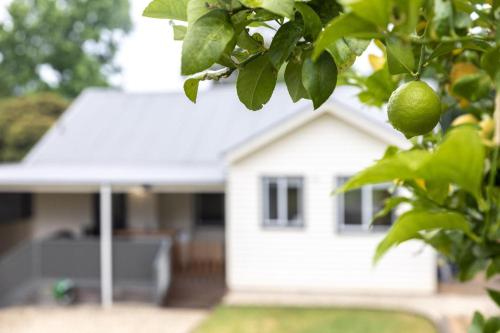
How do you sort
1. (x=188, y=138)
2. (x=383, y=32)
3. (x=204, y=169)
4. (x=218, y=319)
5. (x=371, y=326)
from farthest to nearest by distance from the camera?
1. (x=188, y=138)
2. (x=204, y=169)
3. (x=218, y=319)
4. (x=371, y=326)
5. (x=383, y=32)

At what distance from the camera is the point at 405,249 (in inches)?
444

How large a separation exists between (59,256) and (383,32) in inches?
499

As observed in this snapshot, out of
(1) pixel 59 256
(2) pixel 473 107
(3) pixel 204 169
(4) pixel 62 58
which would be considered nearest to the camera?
(2) pixel 473 107

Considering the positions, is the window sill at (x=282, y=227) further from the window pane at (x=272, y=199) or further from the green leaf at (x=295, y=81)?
the green leaf at (x=295, y=81)

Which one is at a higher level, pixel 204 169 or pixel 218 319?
pixel 204 169

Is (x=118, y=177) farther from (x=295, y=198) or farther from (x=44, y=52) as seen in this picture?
(x=44, y=52)

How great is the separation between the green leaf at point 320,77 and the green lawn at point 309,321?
859 centimetres

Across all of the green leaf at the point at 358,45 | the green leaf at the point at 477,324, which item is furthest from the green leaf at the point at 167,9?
the green leaf at the point at 477,324

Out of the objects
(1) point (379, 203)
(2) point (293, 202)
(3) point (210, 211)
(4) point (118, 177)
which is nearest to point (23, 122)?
(3) point (210, 211)

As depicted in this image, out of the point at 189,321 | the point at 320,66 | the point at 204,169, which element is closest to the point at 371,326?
A: the point at 189,321

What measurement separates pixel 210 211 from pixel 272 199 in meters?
3.98

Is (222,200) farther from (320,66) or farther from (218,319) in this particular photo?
(320,66)

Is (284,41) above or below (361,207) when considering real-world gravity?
above

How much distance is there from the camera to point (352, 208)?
1138 cm
